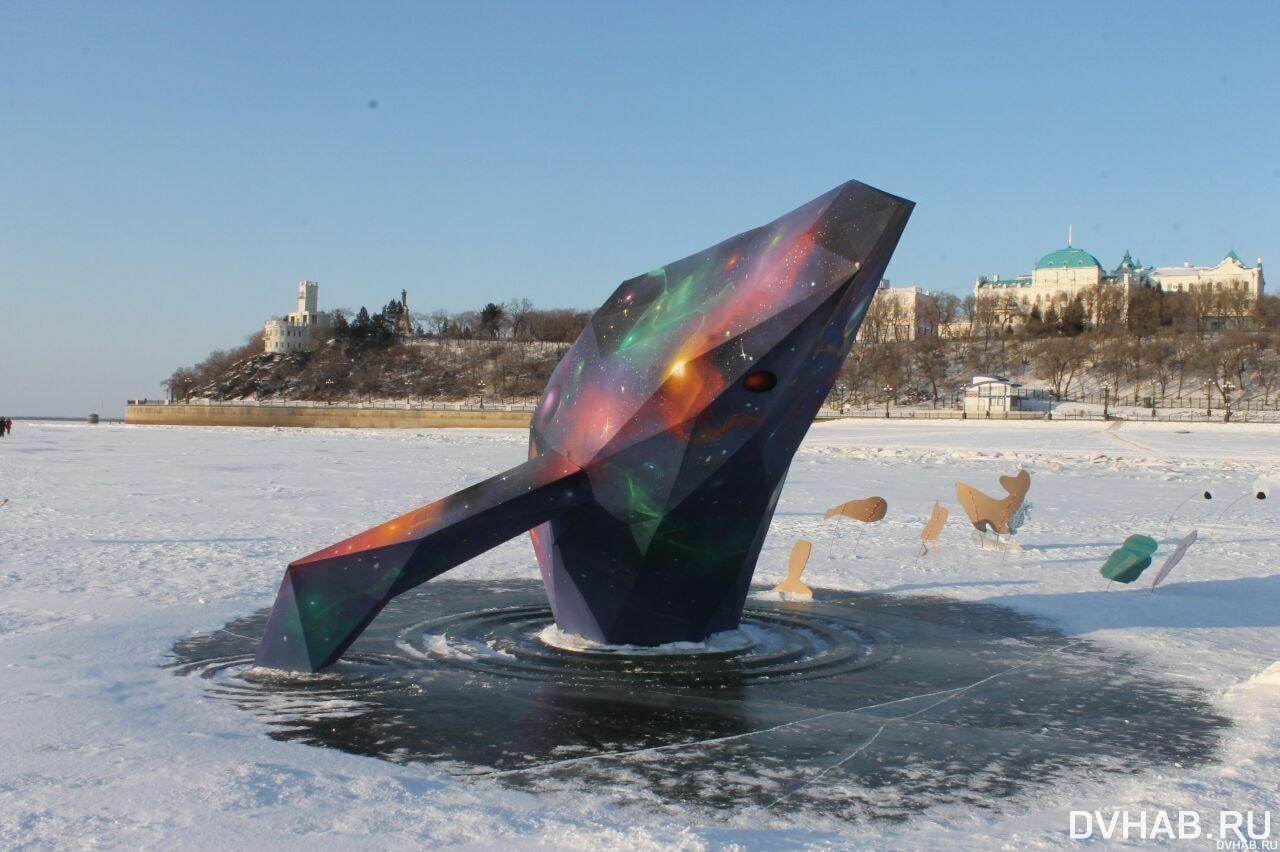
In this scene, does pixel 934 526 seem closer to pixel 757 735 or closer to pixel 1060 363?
pixel 757 735

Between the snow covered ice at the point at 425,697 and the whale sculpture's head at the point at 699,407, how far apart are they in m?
1.23

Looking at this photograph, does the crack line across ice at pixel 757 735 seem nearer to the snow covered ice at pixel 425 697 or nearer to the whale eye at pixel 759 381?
the snow covered ice at pixel 425 697

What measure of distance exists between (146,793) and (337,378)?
424ft

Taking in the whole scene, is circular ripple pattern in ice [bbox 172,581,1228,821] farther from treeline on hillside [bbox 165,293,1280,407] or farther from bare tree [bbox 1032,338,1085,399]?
bare tree [bbox 1032,338,1085,399]

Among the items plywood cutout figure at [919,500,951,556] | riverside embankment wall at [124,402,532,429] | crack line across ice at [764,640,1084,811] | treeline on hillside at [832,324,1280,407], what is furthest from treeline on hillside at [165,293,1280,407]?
crack line across ice at [764,640,1084,811]

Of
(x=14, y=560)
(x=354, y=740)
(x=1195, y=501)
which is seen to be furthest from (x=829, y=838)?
(x=1195, y=501)

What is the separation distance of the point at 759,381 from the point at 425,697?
3.20 m

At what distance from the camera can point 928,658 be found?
32.0 ft

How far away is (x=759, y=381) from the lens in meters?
8.86

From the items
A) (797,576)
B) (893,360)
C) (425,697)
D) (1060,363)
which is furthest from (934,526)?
(893,360)

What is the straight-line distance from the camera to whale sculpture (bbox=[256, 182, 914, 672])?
8.78 m

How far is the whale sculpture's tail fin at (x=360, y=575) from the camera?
8867 millimetres

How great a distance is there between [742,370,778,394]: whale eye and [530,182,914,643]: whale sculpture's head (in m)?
0.01

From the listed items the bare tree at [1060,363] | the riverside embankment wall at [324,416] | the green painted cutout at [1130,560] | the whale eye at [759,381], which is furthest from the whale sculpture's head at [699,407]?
the bare tree at [1060,363]
